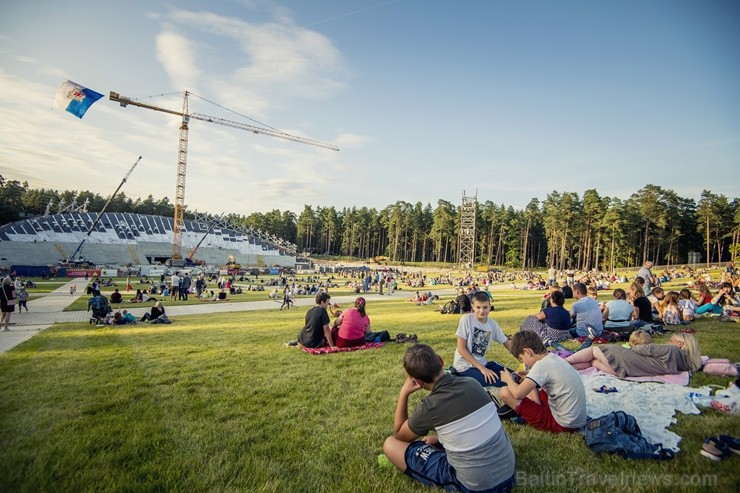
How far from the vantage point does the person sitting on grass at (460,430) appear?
2.90 meters

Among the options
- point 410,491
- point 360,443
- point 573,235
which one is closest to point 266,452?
point 360,443

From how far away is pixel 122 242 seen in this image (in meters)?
80.4

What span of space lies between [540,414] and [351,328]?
5316mm

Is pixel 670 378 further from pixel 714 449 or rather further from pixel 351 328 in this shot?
pixel 351 328

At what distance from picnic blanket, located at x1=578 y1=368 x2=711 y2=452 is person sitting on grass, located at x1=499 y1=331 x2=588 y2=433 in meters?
0.70

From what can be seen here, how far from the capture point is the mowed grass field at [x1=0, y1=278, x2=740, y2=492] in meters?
3.28

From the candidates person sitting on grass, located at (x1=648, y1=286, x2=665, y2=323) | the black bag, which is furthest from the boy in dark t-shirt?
person sitting on grass, located at (x1=648, y1=286, x2=665, y2=323)

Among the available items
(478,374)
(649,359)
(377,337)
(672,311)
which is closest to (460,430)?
(478,374)

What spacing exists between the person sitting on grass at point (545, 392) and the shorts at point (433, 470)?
110 cm

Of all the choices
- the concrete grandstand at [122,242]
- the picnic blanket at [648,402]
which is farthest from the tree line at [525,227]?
the picnic blanket at [648,402]

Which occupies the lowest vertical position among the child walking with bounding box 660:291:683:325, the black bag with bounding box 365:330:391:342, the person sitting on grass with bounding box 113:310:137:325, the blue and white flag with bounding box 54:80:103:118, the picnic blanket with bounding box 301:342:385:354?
the person sitting on grass with bounding box 113:310:137:325

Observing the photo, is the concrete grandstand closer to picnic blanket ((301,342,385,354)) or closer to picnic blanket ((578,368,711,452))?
picnic blanket ((301,342,385,354))

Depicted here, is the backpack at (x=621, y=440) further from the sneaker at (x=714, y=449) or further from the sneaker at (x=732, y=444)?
the sneaker at (x=732, y=444)

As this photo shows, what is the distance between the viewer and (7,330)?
1212 centimetres
